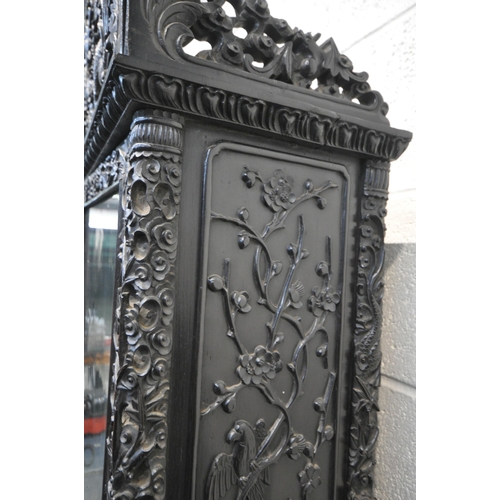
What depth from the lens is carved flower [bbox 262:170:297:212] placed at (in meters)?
0.58

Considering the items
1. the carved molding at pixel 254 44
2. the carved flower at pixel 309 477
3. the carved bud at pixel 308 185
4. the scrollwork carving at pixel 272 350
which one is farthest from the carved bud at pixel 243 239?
the carved flower at pixel 309 477

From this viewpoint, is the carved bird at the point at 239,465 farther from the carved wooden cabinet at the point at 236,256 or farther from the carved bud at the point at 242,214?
the carved bud at the point at 242,214

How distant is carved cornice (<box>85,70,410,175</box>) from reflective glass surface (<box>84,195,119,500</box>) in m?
0.15

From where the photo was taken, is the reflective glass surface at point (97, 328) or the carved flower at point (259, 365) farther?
the reflective glass surface at point (97, 328)

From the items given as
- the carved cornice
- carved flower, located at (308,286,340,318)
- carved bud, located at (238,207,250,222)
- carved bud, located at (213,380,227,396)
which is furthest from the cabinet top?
carved bud, located at (213,380,227,396)

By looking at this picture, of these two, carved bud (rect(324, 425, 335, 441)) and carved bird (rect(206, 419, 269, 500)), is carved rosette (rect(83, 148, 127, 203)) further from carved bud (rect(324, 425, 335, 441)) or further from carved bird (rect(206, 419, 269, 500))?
carved bud (rect(324, 425, 335, 441))

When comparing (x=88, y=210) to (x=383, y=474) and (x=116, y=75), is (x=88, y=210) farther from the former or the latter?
(x=383, y=474)

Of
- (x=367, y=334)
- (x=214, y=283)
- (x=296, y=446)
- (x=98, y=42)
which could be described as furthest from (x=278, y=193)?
(x=98, y=42)

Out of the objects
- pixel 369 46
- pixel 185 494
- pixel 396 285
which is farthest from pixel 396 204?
pixel 185 494

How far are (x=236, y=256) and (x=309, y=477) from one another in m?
0.37

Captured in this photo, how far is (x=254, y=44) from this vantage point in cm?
58

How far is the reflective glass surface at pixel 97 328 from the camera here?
0.66 m

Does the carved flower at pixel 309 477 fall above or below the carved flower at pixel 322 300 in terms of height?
below

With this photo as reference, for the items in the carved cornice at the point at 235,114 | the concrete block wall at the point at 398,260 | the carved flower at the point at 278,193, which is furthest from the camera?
the concrete block wall at the point at 398,260
